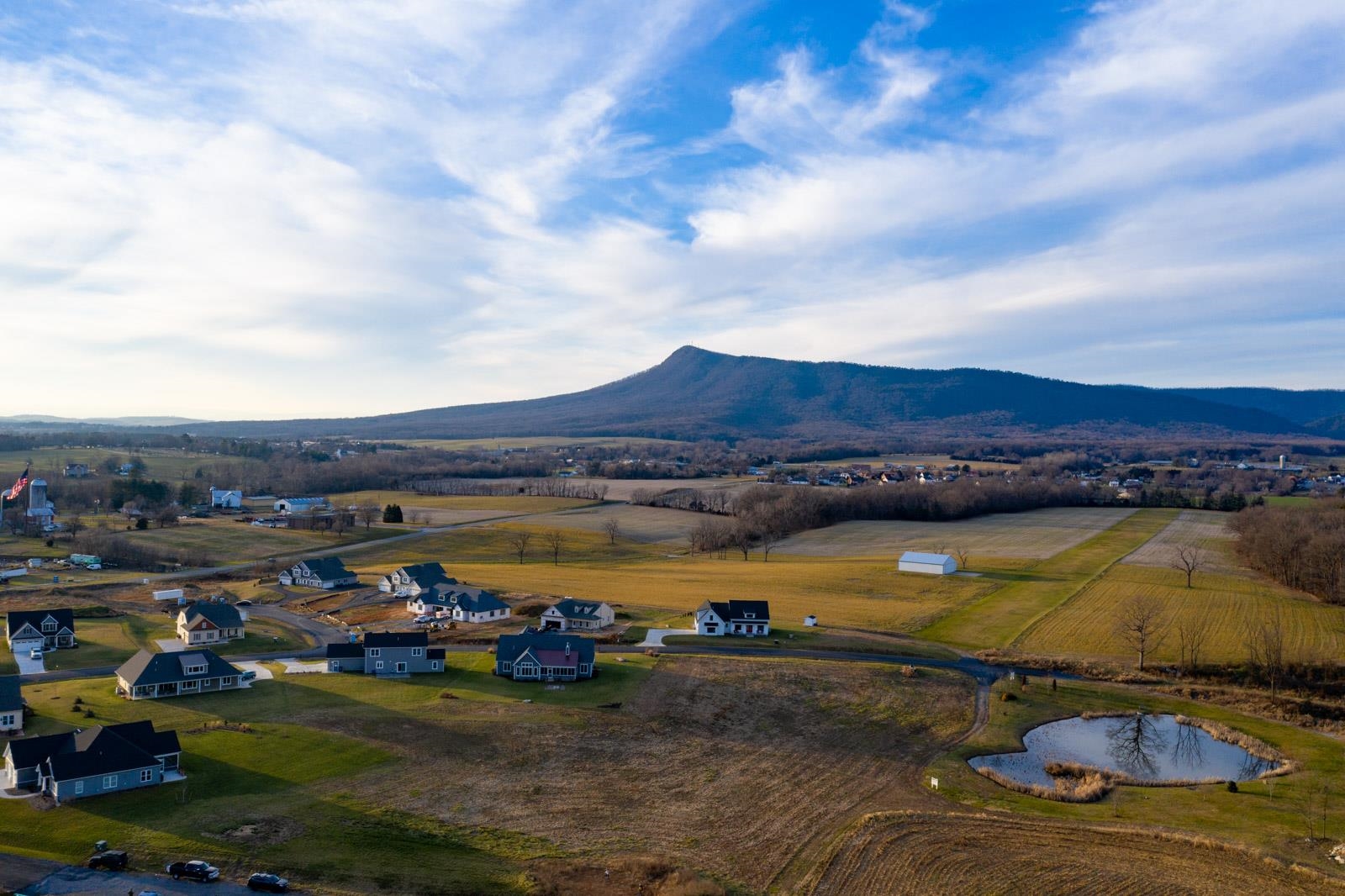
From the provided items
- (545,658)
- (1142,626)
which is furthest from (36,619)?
(1142,626)

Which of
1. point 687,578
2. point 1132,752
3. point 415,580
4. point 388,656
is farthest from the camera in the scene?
point 687,578

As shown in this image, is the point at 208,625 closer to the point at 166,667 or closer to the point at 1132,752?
the point at 166,667

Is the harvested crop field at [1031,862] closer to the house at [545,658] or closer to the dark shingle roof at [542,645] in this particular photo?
the house at [545,658]

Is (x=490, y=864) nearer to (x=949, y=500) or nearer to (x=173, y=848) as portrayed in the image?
(x=173, y=848)

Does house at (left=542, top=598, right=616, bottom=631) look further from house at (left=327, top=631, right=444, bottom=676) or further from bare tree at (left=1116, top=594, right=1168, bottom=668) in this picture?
bare tree at (left=1116, top=594, right=1168, bottom=668)

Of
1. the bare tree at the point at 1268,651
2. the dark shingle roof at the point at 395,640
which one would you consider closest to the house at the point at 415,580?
the dark shingle roof at the point at 395,640

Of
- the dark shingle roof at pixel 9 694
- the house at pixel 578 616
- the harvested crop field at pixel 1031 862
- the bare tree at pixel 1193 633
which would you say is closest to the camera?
the harvested crop field at pixel 1031 862

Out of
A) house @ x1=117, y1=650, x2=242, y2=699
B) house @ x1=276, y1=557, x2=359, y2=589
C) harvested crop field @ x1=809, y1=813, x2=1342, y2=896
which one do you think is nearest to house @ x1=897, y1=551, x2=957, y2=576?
harvested crop field @ x1=809, y1=813, x2=1342, y2=896
